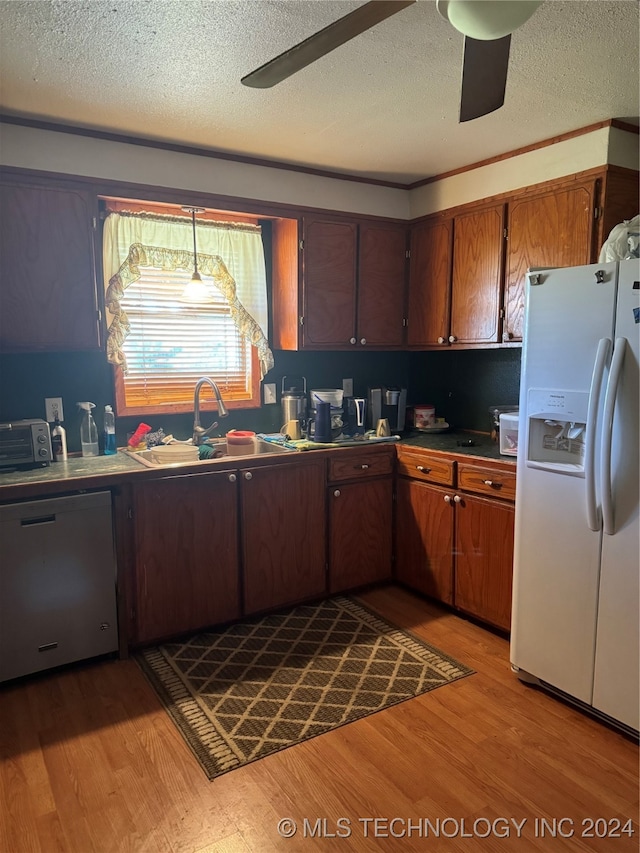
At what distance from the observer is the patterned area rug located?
7.19 feet

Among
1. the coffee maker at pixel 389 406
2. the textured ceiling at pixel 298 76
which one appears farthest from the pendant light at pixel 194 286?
the coffee maker at pixel 389 406

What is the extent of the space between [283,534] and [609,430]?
66.6 inches

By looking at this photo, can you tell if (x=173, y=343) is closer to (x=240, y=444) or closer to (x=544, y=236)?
(x=240, y=444)

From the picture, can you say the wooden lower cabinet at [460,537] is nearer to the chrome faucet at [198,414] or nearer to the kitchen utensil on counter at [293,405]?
the kitchen utensil on counter at [293,405]

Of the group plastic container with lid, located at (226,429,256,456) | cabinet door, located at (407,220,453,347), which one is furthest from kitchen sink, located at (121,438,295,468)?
cabinet door, located at (407,220,453,347)

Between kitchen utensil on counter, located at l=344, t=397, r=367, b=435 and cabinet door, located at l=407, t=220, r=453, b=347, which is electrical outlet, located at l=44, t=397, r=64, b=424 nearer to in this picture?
kitchen utensil on counter, located at l=344, t=397, r=367, b=435

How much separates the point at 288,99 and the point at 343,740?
2511 millimetres

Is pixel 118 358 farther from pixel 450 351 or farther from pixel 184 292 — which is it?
pixel 450 351

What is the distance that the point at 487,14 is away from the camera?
4.20 feet

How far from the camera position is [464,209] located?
3.33m

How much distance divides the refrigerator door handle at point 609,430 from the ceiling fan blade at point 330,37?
4.31 ft

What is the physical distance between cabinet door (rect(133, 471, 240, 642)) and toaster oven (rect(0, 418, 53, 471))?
1.50ft

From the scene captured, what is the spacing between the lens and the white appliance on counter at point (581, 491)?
6.81 feet

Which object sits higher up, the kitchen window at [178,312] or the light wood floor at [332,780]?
the kitchen window at [178,312]
